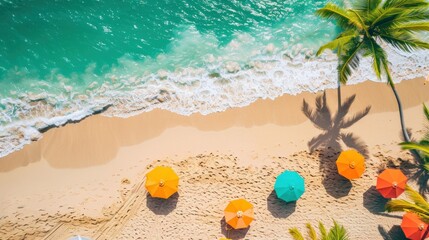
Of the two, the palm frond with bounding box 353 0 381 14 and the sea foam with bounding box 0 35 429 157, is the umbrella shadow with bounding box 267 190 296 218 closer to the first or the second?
the sea foam with bounding box 0 35 429 157

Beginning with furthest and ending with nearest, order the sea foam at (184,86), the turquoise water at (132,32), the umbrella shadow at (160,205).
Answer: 1. the turquoise water at (132,32)
2. the sea foam at (184,86)
3. the umbrella shadow at (160,205)

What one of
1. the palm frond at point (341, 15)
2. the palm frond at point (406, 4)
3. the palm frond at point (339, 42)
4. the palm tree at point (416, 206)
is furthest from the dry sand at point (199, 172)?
the palm frond at point (406, 4)

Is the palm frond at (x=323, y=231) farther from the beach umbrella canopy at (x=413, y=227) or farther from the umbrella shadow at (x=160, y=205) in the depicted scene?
the umbrella shadow at (x=160, y=205)

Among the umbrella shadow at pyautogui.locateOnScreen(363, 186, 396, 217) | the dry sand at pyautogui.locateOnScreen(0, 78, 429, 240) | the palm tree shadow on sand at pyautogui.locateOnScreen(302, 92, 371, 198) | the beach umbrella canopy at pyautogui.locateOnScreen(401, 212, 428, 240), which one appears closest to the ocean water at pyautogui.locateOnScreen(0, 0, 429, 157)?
the dry sand at pyautogui.locateOnScreen(0, 78, 429, 240)

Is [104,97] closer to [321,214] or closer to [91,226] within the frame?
[91,226]

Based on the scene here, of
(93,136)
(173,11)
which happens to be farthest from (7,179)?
(173,11)
